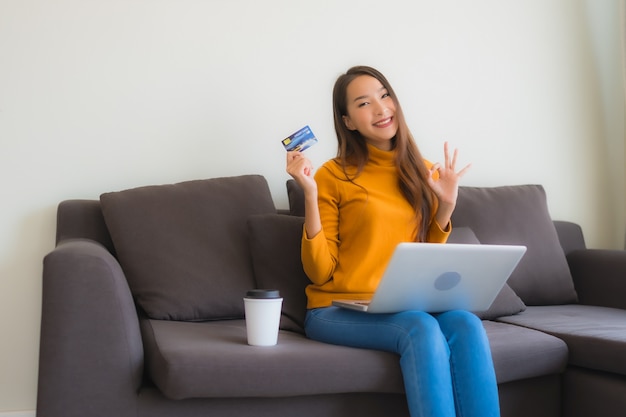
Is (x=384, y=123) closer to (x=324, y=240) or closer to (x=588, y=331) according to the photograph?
(x=324, y=240)

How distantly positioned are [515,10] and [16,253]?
6.94 ft

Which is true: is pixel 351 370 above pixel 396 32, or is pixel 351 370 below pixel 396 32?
below

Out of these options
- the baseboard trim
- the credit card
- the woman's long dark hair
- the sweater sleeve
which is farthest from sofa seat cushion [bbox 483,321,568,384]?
the baseboard trim

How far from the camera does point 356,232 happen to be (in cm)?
192

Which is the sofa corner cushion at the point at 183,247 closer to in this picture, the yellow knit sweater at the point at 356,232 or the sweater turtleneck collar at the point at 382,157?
the yellow knit sweater at the point at 356,232

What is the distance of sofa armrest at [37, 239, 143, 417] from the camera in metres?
1.44

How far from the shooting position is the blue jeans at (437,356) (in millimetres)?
1494

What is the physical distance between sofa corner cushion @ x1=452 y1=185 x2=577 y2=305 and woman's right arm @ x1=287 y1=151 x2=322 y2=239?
0.81 metres

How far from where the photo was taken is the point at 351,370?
1.58 m

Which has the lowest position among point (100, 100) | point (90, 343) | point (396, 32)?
point (90, 343)

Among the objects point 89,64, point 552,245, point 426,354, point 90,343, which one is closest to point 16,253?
point 89,64

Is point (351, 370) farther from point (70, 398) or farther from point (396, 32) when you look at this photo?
point (396, 32)

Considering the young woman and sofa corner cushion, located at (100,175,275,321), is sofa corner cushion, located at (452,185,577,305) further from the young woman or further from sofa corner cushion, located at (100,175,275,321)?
sofa corner cushion, located at (100,175,275,321)

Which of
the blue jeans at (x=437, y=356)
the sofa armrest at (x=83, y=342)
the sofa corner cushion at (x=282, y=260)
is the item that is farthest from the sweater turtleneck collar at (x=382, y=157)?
the sofa armrest at (x=83, y=342)
